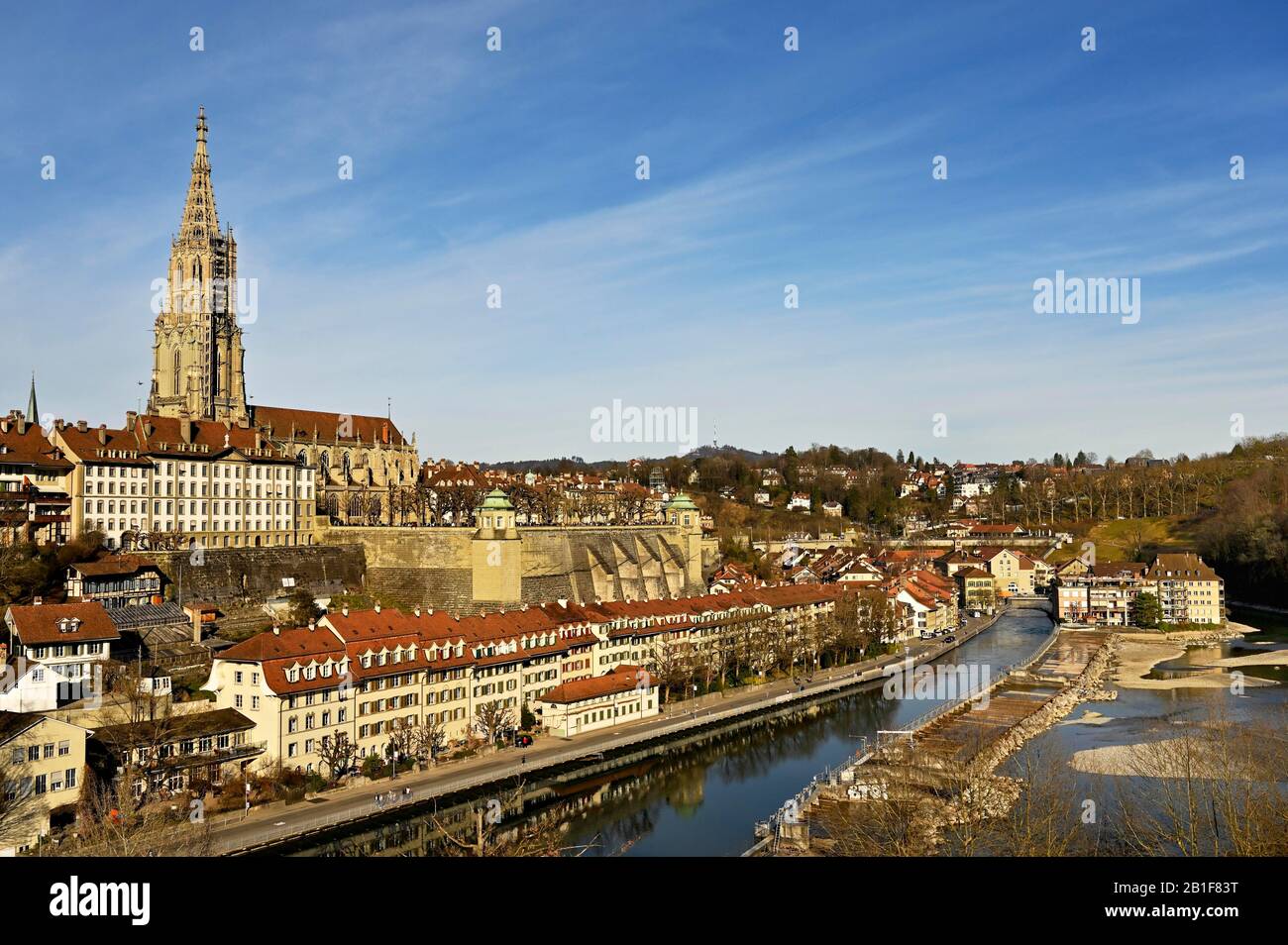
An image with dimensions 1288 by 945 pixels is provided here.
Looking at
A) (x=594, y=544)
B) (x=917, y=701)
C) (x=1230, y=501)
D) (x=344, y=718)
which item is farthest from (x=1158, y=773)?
(x=1230, y=501)

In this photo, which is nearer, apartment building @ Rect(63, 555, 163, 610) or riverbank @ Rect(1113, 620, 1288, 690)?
apartment building @ Rect(63, 555, 163, 610)

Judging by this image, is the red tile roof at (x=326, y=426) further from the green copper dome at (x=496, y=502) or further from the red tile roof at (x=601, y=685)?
the red tile roof at (x=601, y=685)

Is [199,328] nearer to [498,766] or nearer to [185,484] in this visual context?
[185,484]

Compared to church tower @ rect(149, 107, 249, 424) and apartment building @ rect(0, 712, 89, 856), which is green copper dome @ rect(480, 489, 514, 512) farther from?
apartment building @ rect(0, 712, 89, 856)

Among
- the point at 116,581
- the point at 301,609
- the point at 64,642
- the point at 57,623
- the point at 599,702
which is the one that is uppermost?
the point at 116,581

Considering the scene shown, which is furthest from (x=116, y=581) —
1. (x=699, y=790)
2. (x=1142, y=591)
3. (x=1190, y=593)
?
(x=1190, y=593)

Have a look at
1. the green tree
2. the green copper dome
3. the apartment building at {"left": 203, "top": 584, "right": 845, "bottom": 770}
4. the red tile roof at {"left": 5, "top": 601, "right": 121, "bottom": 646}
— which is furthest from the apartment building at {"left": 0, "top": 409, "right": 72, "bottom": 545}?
the green copper dome
